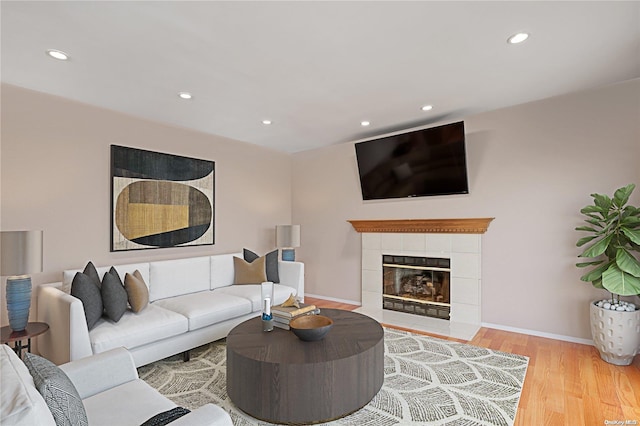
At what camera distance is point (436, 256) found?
4328 mm

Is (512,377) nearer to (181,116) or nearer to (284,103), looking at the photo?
(284,103)

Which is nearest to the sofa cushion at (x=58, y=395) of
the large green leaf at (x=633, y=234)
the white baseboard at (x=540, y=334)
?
the large green leaf at (x=633, y=234)

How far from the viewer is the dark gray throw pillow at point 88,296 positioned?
258cm

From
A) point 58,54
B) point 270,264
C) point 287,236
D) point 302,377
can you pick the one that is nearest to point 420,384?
point 302,377

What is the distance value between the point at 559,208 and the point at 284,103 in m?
3.10

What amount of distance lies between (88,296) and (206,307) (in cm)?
97

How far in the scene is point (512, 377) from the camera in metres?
2.65

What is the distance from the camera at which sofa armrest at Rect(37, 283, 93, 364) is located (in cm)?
237

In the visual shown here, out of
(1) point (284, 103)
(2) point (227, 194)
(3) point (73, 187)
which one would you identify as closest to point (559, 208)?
(1) point (284, 103)

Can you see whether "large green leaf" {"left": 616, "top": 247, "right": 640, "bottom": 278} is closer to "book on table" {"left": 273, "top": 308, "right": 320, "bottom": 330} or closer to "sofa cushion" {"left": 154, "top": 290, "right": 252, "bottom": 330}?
"book on table" {"left": 273, "top": 308, "right": 320, "bottom": 330}

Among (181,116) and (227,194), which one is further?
(227,194)

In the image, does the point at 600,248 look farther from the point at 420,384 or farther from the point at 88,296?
the point at 88,296

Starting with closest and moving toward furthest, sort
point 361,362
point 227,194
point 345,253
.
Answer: point 361,362 < point 227,194 < point 345,253

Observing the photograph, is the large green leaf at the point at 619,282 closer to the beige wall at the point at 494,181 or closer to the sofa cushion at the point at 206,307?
the beige wall at the point at 494,181
